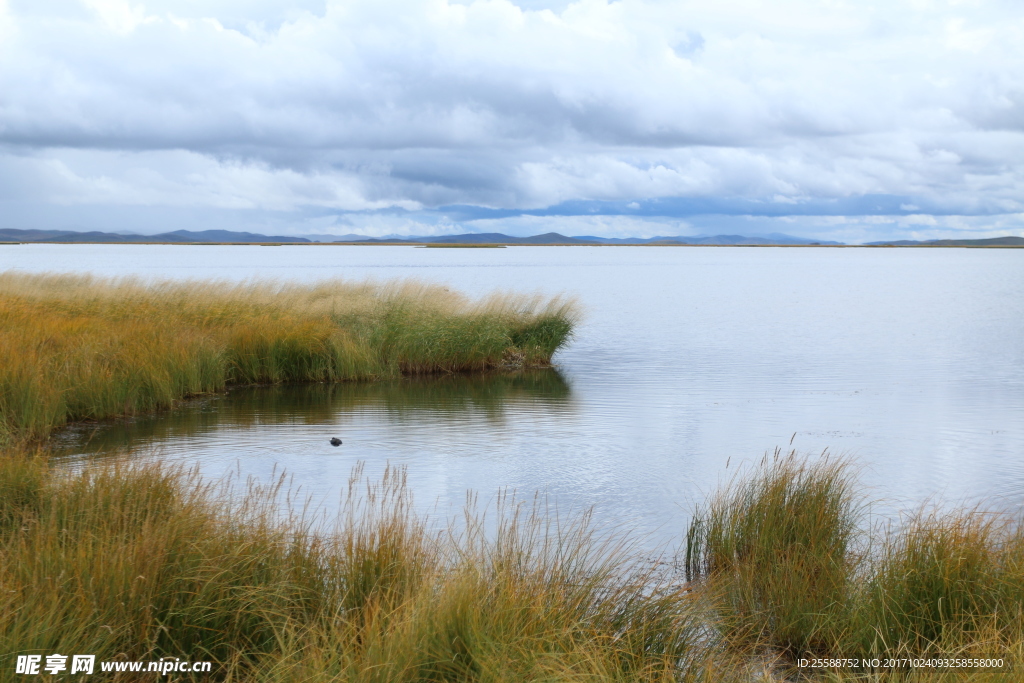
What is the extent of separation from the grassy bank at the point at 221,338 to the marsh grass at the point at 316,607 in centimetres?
526

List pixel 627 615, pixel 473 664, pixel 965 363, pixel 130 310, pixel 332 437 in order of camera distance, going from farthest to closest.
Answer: pixel 965 363
pixel 130 310
pixel 332 437
pixel 627 615
pixel 473 664

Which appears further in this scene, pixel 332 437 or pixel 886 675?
pixel 332 437

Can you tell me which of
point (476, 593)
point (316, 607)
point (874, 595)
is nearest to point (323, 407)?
point (316, 607)

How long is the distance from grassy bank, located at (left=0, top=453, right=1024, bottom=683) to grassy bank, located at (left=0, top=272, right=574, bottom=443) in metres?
5.02

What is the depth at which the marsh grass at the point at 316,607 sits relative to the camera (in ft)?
14.8

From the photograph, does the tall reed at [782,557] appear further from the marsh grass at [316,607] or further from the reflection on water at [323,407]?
the reflection on water at [323,407]

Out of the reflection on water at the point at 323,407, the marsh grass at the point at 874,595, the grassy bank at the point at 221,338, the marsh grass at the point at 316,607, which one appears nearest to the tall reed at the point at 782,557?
the marsh grass at the point at 874,595

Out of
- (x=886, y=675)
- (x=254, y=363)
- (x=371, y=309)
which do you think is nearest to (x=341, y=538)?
(x=886, y=675)

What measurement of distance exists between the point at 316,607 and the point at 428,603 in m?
1.05

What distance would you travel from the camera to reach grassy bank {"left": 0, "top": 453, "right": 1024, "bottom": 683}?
4.57 metres

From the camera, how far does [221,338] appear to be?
18.4m

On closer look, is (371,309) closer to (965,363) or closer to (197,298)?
(197,298)

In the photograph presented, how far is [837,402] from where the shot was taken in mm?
17656

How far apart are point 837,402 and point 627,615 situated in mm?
13522
